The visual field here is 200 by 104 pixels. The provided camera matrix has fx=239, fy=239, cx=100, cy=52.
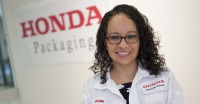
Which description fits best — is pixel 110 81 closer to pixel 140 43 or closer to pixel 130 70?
pixel 130 70

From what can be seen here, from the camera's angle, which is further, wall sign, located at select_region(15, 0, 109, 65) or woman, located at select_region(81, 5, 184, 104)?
wall sign, located at select_region(15, 0, 109, 65)

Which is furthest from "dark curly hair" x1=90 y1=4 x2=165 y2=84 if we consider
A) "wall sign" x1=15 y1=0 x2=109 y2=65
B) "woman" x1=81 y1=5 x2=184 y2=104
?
"wall sign" x1=15 y1=0 x2=109 y2=65

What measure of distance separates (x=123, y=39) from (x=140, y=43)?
0.56 feet

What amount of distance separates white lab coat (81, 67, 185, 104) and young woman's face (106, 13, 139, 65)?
0.15 m

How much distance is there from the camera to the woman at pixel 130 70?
4.38ft

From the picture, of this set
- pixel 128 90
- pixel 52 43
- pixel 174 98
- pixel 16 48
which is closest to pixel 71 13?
pixel 52 43

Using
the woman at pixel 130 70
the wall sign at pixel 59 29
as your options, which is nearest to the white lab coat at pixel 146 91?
the woman at pixel 130 70

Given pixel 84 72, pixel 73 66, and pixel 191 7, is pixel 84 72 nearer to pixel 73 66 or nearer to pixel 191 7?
pixel 73 66

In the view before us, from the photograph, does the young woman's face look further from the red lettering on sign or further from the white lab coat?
the red lettering on sign

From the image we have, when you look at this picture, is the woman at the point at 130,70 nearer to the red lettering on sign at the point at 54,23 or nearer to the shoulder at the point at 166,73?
the shoulder at the point at 166,73

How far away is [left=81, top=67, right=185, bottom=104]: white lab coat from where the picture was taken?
1347 millimetres

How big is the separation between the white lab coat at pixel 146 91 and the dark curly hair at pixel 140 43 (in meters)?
0.04

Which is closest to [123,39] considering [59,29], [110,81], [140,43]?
[140,43]

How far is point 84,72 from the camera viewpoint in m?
2.53
